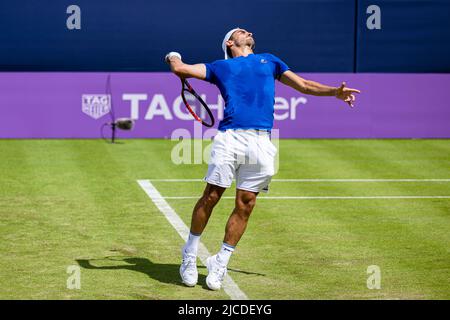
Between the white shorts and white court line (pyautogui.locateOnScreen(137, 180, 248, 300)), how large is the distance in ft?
2.84

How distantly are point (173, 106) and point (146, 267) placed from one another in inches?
413

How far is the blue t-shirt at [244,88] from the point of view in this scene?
8961 mm

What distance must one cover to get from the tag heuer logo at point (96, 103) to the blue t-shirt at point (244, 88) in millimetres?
10858

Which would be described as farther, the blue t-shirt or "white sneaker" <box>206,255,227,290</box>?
the blue t-shirt

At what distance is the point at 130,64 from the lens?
20969 mm

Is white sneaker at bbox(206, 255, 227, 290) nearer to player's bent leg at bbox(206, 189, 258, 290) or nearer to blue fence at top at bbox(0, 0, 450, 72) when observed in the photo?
player's bent leg at bbox(206, 189, 258, 290)

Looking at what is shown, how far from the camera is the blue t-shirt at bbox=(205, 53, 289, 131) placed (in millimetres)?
8961

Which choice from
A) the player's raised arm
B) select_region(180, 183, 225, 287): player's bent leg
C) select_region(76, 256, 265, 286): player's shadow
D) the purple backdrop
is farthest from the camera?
the purple backdrop

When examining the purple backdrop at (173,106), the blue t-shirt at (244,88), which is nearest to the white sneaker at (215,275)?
the blue t-shirt at (244,88)

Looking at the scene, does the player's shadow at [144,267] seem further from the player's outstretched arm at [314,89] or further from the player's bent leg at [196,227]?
the player's outstretched arm at [314,89]

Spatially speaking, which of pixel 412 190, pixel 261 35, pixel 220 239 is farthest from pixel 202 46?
pixel 220 239

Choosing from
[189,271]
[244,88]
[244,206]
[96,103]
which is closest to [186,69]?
[244,88]

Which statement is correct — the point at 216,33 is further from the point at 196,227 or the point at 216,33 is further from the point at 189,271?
the point at 189,271

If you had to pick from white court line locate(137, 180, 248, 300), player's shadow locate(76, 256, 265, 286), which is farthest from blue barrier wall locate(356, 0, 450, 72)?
player's shadow locate(76, 256, 265, 286)
